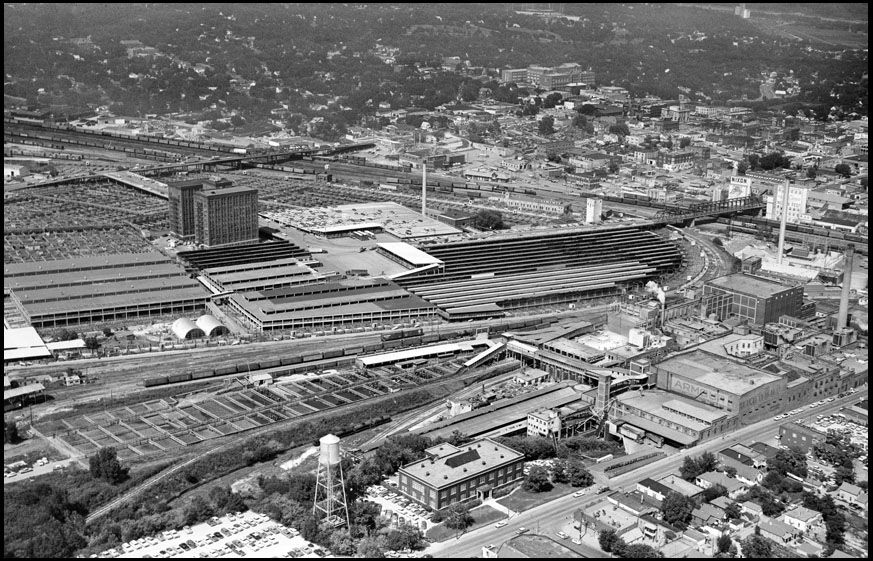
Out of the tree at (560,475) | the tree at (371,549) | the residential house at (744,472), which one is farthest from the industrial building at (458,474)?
the residential house at (744,472)

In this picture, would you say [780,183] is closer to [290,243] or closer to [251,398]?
[290,243]

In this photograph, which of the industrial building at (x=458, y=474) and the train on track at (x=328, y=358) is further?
the train on track at (x=328, y=358)

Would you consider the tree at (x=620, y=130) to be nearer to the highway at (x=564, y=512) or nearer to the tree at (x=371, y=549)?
the highway at (x=564, y=512)

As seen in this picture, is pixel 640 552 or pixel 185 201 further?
pixel 185 201

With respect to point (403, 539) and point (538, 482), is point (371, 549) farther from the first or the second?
point (538, 482)

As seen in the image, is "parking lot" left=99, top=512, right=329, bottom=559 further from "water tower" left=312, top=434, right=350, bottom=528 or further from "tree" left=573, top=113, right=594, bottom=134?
"tree" left=573, top=113, right=594, bottom=134

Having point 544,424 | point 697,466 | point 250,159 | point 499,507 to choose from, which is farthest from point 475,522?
point 250,159

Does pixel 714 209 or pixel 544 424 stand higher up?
pixel 714 209
